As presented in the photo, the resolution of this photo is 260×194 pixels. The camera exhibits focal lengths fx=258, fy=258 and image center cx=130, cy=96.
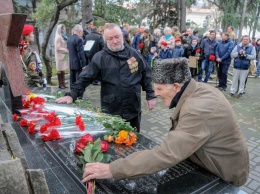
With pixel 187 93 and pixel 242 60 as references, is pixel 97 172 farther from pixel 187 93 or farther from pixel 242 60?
pixel 242 60

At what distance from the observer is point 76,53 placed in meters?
7.18

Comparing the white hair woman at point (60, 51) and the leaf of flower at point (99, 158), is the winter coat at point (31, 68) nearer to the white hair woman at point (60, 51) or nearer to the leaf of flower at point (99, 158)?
the leaf of flower at point (99, 158)

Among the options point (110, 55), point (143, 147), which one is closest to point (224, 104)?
point (143, 147)

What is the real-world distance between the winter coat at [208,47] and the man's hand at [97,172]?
801cm

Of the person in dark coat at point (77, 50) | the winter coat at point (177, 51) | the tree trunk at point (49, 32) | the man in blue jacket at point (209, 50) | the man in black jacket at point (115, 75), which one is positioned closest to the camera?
the man in black jacket at point (115, 75)

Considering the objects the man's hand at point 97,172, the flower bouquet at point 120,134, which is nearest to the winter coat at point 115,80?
the flower bouquet at point 120,134

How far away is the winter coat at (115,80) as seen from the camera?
324 cm

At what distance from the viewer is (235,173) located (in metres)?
1.75

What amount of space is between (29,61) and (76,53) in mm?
2832

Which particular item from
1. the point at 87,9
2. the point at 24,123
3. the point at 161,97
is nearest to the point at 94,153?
the point at 161,97

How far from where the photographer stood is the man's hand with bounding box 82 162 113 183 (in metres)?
1.57

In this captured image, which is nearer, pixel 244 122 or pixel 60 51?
pixel 244 122

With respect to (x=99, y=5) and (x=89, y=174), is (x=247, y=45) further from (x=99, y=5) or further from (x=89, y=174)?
(x=89, y=174)

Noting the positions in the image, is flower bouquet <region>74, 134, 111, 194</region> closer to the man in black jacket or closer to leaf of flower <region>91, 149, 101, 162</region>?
leaf of flower <region>91, 149, 101, 162</region>
